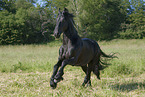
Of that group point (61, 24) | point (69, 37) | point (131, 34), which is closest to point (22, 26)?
point (131, 34)

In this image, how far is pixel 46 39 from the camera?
28.2 metres

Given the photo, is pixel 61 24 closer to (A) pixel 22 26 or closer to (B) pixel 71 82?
(B) pixel 71 82

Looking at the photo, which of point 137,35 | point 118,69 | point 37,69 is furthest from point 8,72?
point 137,35

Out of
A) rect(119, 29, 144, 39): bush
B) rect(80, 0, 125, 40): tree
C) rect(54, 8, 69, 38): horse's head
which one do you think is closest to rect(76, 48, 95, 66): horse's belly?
rect(54, 8, 69, 38): horse's head

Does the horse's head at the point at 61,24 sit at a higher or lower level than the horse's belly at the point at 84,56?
higher

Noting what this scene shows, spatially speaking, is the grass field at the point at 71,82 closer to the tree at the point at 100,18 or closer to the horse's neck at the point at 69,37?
the horse's neck at the point at 69,37

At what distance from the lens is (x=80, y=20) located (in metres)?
24.1

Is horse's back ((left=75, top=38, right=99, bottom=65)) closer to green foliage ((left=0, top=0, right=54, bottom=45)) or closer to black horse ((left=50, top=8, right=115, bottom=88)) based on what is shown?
black horse ((left=50, top=8, right=115, bottom=88))

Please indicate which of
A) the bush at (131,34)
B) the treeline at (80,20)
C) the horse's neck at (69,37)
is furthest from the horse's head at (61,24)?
the bush at (131,34)

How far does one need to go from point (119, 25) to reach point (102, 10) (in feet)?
19.1

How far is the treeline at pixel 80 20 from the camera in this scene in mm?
23391

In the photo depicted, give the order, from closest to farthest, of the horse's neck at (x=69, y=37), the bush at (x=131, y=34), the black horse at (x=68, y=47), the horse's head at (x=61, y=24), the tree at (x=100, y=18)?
the horse's head at (x=61, y=24) → the black horse at (x=68, y=47) → the horse's neck at (x=69, y=37) → the tree at (x=100, y=18) → the bush at (x=131, y=34)

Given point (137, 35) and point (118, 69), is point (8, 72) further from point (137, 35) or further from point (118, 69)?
point (137, 35)

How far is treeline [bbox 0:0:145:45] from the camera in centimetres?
2339
